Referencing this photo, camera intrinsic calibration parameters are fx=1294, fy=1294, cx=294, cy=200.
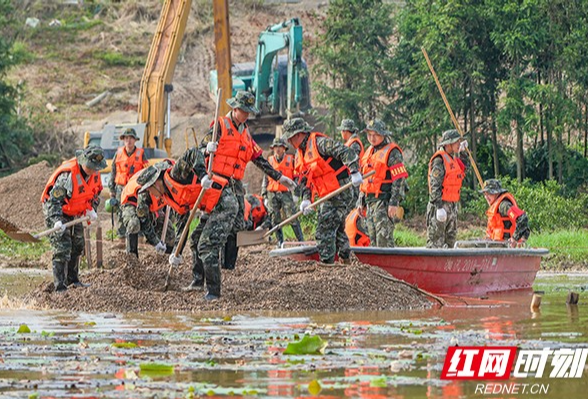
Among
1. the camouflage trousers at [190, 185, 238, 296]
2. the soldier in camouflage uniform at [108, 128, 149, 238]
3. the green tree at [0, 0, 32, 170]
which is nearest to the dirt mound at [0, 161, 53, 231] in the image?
the green tree at [0, 0, 32, 170]

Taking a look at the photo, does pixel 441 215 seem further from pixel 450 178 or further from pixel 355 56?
pixel 355 56

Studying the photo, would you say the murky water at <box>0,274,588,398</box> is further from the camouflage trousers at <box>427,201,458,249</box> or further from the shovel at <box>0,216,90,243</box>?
the camouflage trousers at <box>427,201,458,249</box>

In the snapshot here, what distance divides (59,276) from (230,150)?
2546mm

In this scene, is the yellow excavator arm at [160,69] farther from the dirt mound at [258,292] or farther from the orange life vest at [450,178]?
the dirt mound at [258,292]

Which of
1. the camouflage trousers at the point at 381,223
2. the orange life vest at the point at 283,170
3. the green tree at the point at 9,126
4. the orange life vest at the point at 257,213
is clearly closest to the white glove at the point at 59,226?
the camouflage trousers at the point at 381,223

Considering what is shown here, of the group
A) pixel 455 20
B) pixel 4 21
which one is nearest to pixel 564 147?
pixel 455 20

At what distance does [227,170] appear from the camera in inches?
598

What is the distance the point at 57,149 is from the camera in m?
38.2

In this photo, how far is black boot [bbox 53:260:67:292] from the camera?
606 inches

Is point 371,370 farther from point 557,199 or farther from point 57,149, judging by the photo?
point 57,149

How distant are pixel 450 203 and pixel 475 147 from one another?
1024 centimetres

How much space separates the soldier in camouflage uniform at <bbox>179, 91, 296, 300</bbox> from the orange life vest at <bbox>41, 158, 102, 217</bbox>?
156cm

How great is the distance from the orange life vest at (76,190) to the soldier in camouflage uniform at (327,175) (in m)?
2.55

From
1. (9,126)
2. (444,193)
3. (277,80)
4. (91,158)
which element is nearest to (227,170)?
(91,158)
